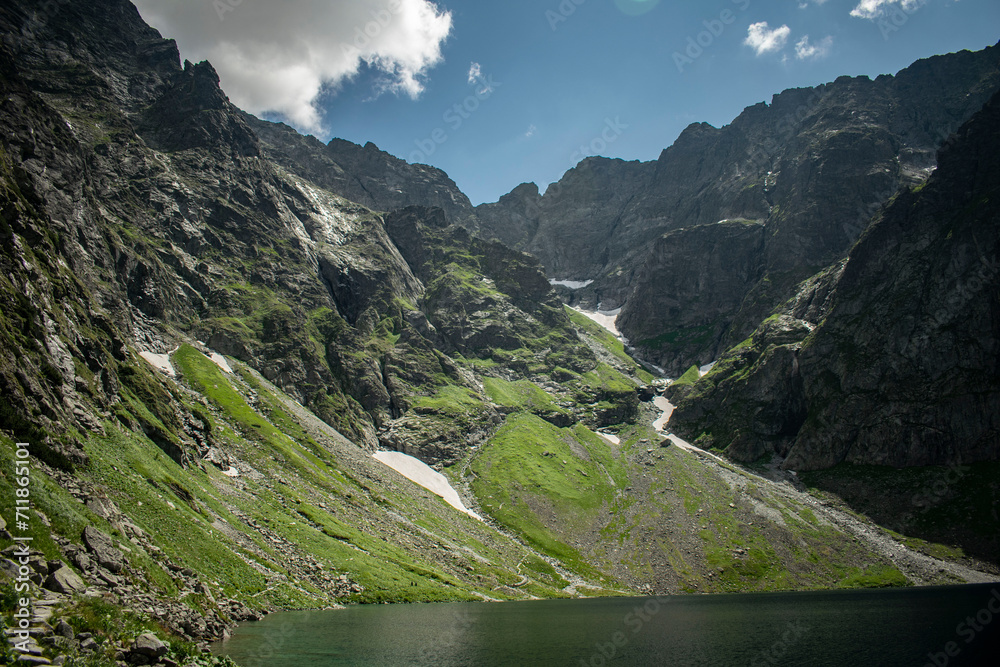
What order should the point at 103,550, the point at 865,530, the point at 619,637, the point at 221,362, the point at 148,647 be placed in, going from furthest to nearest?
the point at 221,362 → the point at 865,530 → the point at 619,637 → the point at 103,550 → the point at 148,647

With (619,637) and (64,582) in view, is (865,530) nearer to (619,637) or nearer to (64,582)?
(619,637)

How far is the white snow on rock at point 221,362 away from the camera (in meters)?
123

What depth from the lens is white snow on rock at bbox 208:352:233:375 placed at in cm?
12319

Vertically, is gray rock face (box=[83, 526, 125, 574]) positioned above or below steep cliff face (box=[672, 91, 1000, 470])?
below

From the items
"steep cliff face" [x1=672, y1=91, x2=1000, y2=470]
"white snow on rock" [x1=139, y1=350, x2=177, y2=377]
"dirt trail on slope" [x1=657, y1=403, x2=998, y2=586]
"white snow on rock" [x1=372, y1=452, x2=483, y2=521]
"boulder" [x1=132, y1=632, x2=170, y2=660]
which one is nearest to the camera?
"boulder" [x1=132, y1=632, x2=170, y2=660]

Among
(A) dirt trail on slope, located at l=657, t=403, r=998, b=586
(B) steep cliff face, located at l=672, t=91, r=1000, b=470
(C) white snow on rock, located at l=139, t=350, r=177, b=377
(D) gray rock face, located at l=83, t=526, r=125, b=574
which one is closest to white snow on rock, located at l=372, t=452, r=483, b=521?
(C) white snow on rock, located at l=139, t=350, r=177, b=377

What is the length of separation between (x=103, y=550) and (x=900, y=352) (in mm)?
187396

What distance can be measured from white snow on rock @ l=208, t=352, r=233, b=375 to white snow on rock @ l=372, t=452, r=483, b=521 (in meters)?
43.4

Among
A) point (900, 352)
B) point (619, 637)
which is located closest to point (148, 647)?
point (619, 637)

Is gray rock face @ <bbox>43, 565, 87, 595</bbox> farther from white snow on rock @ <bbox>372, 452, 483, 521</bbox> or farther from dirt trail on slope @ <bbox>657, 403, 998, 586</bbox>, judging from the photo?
dirt trail on slope @ <bbox>657, 403, 998, 586</bbox>

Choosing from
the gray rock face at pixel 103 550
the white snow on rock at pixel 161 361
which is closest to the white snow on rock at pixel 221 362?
the white snow on rock at pixel 161 361

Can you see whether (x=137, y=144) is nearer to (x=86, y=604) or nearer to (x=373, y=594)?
(x=373, y=594)

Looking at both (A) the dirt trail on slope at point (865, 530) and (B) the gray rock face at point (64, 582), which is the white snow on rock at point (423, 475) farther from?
(B) the gray rock face at point (64, 582)

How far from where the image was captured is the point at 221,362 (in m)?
127
